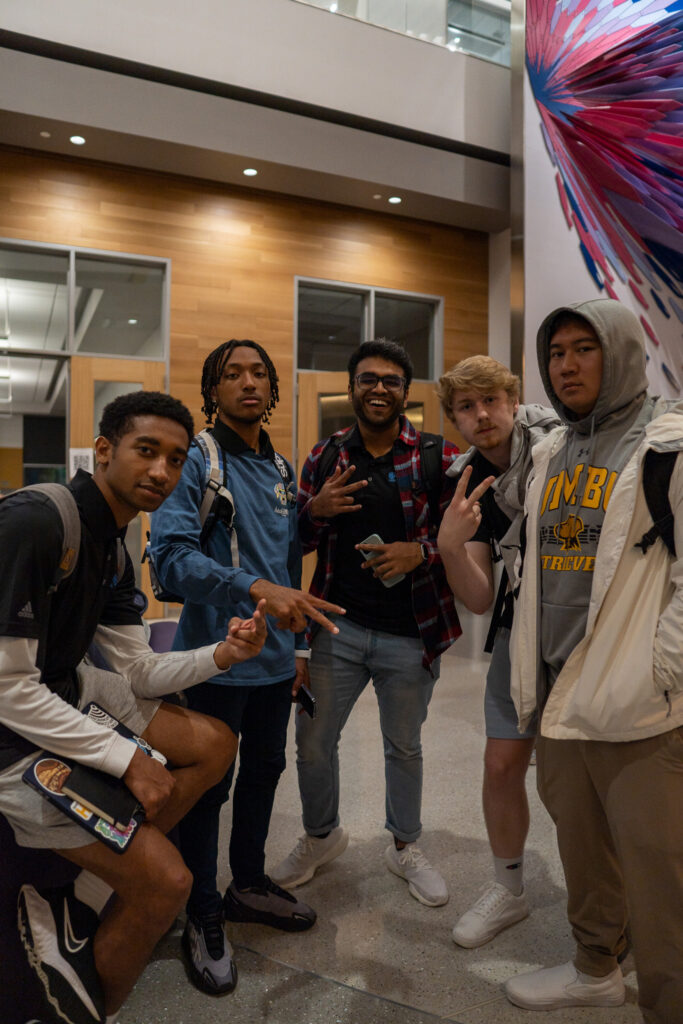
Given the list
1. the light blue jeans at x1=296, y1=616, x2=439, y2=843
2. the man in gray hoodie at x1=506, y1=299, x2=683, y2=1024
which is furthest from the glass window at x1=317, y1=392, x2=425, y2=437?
the man in gray hoodie at x1=506, y1=299, x2=683, y2=1024

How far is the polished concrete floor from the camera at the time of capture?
1783 millimetres

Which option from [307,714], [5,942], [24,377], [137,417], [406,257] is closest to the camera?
[5,942]

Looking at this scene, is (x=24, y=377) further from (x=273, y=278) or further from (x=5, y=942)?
(x=5, y=942)

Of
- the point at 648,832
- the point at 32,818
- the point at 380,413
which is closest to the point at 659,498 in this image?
the point at 648,832

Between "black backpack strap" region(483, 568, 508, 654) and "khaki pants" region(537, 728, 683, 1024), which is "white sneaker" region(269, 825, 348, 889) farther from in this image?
"khaki pants" region(537, 728, 683, 1024)

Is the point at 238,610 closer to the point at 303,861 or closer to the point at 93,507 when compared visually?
the point at 93,507

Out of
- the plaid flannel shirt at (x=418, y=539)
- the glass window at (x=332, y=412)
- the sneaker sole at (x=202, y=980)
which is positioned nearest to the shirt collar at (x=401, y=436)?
the plaid flannel shirt at (x=418, y=539)

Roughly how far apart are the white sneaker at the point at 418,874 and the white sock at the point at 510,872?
207 millimetres

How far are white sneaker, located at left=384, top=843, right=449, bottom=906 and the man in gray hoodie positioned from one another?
0.45m

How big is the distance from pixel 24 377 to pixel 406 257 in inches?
163

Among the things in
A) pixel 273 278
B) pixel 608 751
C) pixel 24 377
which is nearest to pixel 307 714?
pixel 608 751

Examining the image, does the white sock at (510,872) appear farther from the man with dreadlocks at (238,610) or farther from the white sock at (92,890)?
the white sock at (92,890)

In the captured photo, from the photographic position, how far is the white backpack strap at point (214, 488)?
1966mm

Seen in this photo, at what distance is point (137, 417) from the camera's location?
5.61 ft
